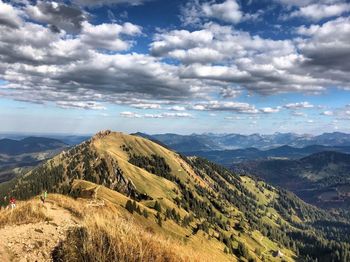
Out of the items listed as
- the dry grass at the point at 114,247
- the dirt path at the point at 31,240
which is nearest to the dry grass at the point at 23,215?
the dirt path at the point at 31,240

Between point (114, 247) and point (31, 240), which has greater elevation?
point (114, 247)

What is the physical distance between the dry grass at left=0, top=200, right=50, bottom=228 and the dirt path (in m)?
0.86

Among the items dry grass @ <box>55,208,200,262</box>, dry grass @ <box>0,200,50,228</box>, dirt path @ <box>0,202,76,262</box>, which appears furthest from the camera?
dry grass @ <box>0,200,50,228</box>

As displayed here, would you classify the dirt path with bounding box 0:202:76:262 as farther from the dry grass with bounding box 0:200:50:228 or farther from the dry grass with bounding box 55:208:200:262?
the dry grass with bounding box 55:208:200:262

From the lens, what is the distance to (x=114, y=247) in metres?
13.7

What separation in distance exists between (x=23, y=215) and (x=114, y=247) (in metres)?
10.2

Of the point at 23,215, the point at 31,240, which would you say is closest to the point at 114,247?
the point at 31,240

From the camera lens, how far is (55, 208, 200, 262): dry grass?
13.7 meters

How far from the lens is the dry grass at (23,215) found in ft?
66.4

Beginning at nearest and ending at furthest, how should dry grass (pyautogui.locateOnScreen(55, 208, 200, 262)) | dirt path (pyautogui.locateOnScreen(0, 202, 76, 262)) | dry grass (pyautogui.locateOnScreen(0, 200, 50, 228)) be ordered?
dry grass (pyautogui.locateOnScreen(55, 208, 200, 262))
dirt path (pyautogui.locateOnScreen(0, 202, 76, 262))
dry grass (pyautogui.locateOnScreen(0, 200, 50, 228))

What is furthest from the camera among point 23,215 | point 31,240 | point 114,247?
point 23,215

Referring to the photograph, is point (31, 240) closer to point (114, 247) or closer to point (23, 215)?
point (23, 215)

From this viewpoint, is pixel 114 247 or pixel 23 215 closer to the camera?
pixel 114 247

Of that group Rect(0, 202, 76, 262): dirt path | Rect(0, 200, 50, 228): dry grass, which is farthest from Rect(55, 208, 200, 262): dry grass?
Rect(0, 200, 50, 228): dry grass
